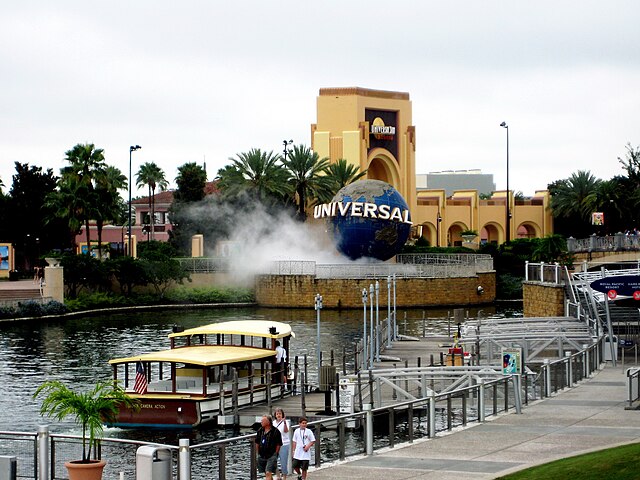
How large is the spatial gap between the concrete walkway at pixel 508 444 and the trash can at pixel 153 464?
363 centimetres

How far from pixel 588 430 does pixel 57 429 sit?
18026 millimetres

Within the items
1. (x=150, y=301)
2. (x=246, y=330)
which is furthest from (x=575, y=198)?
(x=246, y=330)

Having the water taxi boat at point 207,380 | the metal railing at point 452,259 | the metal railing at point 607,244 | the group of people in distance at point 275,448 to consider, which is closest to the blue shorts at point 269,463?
the group of people in distance at point 275,448

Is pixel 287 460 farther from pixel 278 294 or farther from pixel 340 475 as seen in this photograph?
pixel 278 294

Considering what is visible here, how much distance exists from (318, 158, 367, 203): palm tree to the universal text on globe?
14386mm

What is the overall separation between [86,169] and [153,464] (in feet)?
255

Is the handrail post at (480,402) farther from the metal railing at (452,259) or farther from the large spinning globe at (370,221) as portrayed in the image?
the metal railing at (452,259)

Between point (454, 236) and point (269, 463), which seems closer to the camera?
point (269, 463)

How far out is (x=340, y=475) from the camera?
24234mm

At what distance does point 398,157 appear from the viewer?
407ft

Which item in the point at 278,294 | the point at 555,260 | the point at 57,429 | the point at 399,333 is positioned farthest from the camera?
the point at 278,294

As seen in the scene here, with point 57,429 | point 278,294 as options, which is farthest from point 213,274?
point 57,429

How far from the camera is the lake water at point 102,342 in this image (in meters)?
42.7

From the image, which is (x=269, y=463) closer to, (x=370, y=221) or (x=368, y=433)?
(x=368, y=433)
